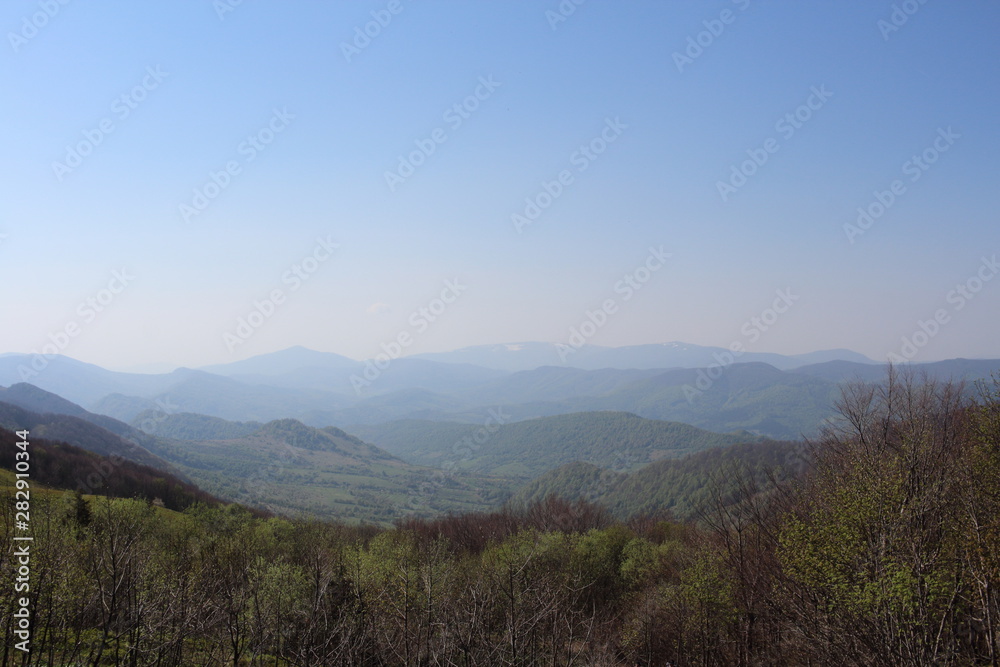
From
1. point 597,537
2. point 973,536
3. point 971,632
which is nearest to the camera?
point 973,536

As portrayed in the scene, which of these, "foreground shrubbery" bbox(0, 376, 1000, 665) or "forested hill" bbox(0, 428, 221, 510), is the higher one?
"foreground shrubbery" bbox(0, 376, 1000, 665)

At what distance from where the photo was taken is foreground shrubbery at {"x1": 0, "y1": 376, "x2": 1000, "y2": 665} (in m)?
15.3

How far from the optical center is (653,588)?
144 feet

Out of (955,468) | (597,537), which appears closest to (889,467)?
(955,468)

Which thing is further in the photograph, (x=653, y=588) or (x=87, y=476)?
(x=87, y=476)

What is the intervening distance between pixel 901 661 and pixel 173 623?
2226 centimetres

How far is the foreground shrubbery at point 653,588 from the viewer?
15266mm

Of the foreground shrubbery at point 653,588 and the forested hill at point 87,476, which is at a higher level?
the foreground shrubbery at point 653,588

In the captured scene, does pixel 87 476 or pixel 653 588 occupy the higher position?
pixel 87 476

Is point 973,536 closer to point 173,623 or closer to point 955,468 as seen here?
point 955,468

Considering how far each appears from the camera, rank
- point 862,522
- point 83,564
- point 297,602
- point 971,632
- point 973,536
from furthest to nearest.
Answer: point 297,602 → point 83,564 → point 862,522 → point 971,632 → point 973,536

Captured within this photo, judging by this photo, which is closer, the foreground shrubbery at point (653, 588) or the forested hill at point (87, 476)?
the foreground shrubbery at point (653, 588)

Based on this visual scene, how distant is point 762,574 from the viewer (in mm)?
30297

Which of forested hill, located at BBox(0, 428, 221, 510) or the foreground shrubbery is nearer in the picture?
the foreground shrubbery
